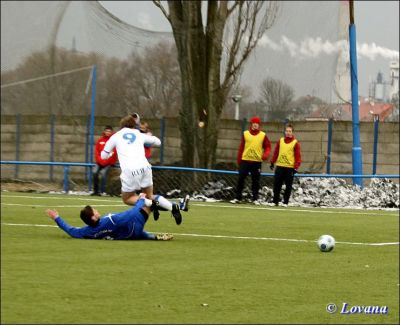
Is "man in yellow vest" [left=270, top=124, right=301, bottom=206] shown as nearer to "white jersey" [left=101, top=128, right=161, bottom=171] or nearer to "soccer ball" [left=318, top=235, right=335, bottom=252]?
"white jersey" [left=101, top=128, right=161, bottom=171]

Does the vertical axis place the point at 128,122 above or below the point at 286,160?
above

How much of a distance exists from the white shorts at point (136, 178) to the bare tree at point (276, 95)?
49.9 feet

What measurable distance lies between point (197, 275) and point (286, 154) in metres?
12.9

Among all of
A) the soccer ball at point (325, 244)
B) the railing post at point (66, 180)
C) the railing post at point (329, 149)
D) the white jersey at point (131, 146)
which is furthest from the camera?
the railing post at point (329, 149)

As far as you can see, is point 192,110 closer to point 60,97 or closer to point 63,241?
point 60,97

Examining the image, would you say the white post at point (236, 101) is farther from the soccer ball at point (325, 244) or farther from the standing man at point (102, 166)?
the soccer ball at point (325, 244)

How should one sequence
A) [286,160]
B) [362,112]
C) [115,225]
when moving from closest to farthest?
[115,225] → [286,160] → [362,112]

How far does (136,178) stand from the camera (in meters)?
16.1

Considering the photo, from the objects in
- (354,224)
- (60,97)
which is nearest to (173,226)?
(354,224)

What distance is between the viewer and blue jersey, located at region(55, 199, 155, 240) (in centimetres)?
1436

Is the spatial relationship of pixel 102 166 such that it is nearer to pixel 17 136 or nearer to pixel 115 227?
pixel 17 136

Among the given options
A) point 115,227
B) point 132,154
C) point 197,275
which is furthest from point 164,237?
point 197,275

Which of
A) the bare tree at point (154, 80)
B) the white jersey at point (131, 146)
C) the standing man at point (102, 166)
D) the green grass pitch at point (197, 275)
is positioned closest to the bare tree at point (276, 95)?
the bare tree at point (154, 80)

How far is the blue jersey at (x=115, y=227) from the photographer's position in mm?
14359
